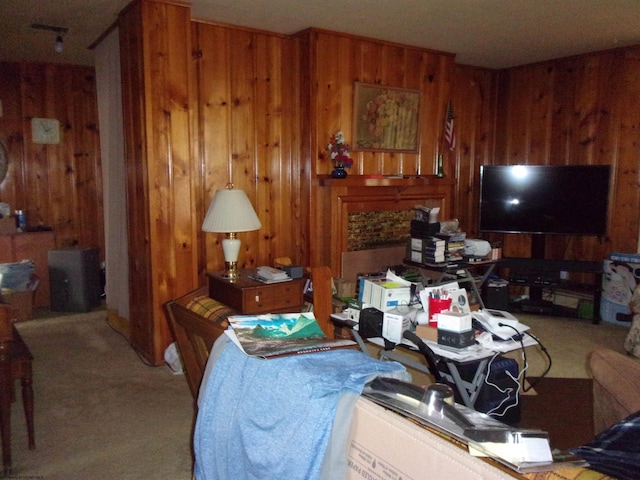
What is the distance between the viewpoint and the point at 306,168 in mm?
4426

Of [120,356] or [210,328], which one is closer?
[210,328]

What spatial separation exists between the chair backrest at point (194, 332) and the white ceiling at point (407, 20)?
93.6 inches

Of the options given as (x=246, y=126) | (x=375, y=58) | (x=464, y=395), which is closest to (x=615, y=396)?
(x=464, y=395)

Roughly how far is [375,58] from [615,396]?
361cm

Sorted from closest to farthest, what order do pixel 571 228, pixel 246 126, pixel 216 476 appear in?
pixel 216 476 < pixel 246 126 < pixel 571 228

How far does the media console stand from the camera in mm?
5027

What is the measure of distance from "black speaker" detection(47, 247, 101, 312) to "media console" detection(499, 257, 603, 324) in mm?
4123

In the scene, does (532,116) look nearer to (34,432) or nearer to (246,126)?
(246,126)

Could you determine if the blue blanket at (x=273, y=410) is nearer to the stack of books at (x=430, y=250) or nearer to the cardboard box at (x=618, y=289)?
Result: the stack of books at (x=430, y=250)

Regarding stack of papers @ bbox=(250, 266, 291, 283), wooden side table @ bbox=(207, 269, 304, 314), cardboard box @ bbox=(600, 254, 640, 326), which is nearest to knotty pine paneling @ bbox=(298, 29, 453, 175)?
stack of papers @ bbox=(250, 266, 291, 283)

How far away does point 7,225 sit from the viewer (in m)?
5.13

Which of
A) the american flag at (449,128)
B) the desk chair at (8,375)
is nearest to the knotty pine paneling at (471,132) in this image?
the american flag at (449,128)

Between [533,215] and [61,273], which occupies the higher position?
[533,215]

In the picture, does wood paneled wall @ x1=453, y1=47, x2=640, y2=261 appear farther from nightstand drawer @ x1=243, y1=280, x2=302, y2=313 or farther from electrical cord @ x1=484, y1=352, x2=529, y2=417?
electrical cord @ x1=484, y1=352, x2=529, y2=417
